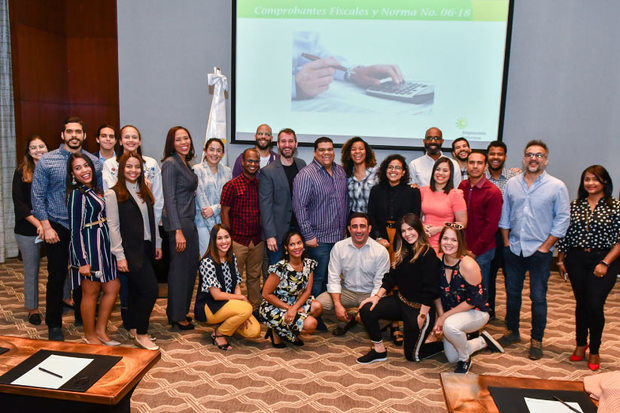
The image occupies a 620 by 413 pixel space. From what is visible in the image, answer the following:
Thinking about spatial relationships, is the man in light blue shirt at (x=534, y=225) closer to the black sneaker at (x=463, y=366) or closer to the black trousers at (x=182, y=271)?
the black sneaker at (x=463, y=366)

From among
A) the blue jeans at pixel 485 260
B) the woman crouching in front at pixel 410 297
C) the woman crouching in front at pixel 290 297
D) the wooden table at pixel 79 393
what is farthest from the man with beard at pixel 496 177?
the wooden table at pixel 79 393

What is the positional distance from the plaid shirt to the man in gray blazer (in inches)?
2.3

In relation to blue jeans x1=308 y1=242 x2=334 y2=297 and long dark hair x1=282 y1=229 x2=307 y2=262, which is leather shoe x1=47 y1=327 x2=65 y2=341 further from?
blue jeans x1=308 y1=242 x2=334 y2=297

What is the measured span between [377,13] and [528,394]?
4.68 m

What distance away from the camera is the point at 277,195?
12.8 ft

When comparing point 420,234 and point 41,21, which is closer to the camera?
point 420,234

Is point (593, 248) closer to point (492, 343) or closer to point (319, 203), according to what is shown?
point (492, 343)

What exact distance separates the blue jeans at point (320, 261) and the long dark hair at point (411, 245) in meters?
0.62

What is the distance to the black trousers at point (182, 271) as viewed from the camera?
3658 mm

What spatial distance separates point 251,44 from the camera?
18.5 ft

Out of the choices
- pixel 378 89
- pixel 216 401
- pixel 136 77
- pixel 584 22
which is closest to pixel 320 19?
pixel 378 89

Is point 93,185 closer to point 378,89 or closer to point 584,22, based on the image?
point 378,89

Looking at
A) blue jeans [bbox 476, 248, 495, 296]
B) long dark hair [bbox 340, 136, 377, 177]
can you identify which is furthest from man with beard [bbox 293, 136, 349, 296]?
blue jeans [bbox 476, 248, 495, 296]

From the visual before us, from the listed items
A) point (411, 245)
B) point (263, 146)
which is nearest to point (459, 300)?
point (411, 245)
